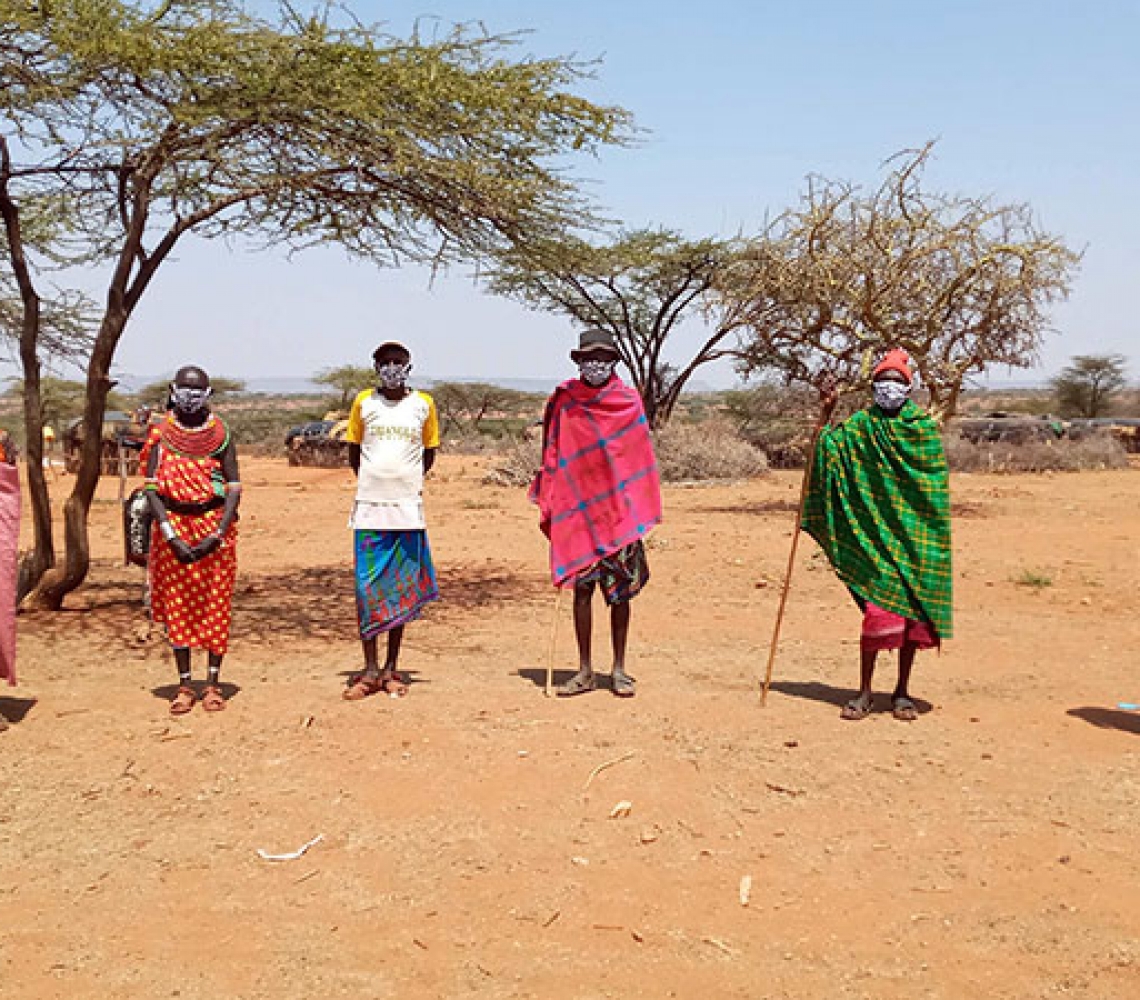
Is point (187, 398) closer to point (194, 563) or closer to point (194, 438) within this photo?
point (194, 438)

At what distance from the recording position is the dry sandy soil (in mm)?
3145

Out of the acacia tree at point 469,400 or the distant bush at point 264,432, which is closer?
the distant bush at point 264,432

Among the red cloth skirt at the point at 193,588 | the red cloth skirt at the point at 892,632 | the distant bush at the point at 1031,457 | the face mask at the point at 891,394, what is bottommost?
the distant bush at the point at 1031,457

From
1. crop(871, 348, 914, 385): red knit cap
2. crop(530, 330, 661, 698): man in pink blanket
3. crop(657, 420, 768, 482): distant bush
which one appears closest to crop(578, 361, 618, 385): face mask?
crop(530, 330, 661, 698): man in pink blanket

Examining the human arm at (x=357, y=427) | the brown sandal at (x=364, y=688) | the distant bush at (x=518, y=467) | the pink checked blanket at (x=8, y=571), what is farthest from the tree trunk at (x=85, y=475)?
the distant bush at (x=518, y=467)

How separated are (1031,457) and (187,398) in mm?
25160

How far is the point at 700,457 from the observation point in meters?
22.5

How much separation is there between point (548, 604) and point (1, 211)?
5080 millimetres

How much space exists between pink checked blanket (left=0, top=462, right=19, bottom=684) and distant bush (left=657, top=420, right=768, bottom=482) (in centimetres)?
1708

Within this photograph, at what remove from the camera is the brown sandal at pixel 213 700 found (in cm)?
553

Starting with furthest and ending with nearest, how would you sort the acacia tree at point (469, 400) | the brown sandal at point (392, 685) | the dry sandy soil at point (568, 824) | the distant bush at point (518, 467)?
the acacia tree at point (469, 400), the distant bush at point (518, 467), the brown sandal at point (392, 685), the dry sandy soil at point (568, 824)

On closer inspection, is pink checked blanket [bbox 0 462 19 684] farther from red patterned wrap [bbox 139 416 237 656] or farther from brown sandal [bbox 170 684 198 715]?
brown sandal [bbox 170 684 198 715]

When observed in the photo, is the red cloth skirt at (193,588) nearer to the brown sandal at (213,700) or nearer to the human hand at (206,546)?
the human hand at (206,546)

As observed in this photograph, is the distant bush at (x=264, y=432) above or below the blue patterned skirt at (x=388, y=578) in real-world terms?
below
